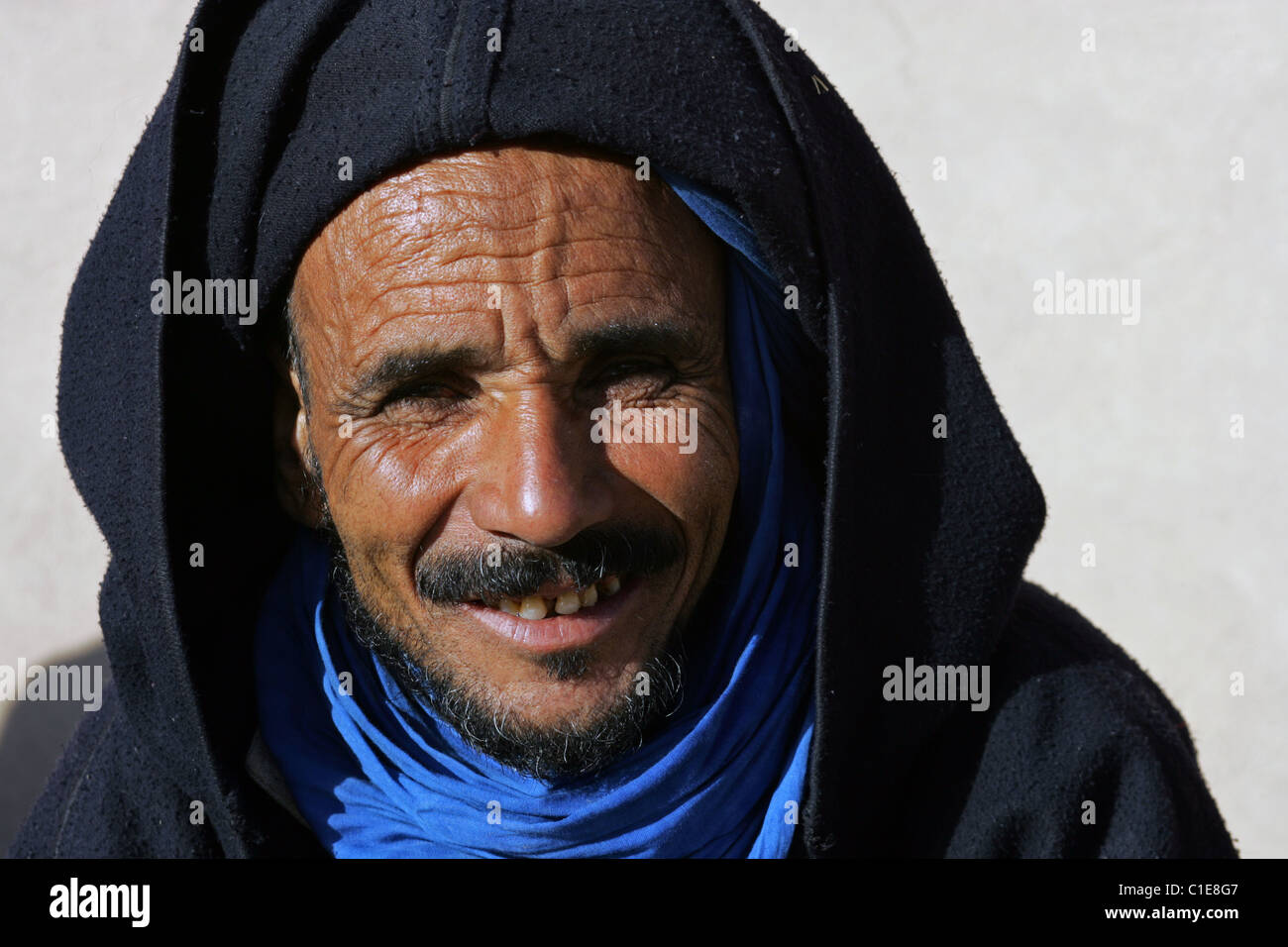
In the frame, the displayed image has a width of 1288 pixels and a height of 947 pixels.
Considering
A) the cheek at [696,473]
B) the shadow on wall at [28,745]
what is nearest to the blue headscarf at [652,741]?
the cheek at [696,473]

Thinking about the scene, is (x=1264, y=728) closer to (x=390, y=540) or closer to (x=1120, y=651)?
(x=1120, y=651)

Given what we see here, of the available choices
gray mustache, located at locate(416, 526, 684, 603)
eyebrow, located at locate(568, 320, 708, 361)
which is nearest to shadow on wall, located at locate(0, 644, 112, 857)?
gray mustache, located at locate(416, 526, 684, 603)

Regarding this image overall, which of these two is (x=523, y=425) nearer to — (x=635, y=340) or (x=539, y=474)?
(x=539, y=474)

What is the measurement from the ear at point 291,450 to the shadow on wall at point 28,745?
2.15 metres

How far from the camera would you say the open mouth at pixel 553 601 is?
229 cm

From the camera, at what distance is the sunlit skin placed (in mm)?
2146

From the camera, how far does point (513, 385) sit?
7.15ft

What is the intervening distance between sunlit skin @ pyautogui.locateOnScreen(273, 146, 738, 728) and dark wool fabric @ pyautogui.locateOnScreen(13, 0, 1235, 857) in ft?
0.27

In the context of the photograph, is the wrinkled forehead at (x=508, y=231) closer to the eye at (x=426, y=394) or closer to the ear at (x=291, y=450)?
the eye at (x=426, y=394)

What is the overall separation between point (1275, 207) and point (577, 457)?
3.92m

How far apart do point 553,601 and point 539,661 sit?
4.1 inches

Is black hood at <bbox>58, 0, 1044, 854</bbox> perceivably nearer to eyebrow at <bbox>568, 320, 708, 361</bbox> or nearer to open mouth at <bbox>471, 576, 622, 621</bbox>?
eyebrow at <bbox>568, 320, 708, 361</bbox>
